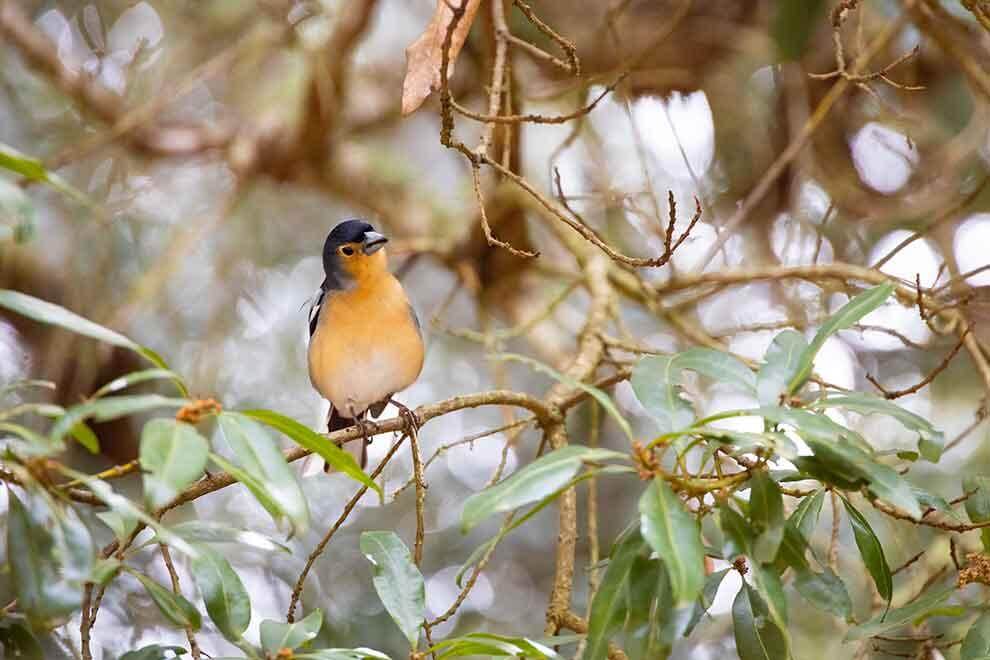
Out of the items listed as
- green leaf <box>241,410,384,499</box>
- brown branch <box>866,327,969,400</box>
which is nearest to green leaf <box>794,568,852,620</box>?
brown branch <box>866,327,969,400</box>

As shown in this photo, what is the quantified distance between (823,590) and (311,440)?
2.80 ft

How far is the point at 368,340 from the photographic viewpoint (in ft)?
12.1

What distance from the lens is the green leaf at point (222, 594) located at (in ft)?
5.85

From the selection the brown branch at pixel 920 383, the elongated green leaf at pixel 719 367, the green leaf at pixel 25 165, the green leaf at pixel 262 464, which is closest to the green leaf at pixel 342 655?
the green leaf at pixel 262 464

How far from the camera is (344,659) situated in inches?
70.3

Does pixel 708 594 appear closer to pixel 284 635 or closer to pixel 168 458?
pixel 284 635

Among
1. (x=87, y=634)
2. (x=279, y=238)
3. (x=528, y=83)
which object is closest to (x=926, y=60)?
(x=528, y=83)

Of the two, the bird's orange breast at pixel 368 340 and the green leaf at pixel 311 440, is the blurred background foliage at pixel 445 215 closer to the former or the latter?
the bird's orange breast at pixel 368 340

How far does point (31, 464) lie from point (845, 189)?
380 cm

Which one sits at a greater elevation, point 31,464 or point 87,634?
point 31,464

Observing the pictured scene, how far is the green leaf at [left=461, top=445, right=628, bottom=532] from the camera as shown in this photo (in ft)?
5.22

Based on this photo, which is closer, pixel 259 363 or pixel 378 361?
pixel 378 361

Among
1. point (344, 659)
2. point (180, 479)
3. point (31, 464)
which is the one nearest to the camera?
point (180, 479)

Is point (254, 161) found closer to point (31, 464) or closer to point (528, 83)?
point (528, 83)
